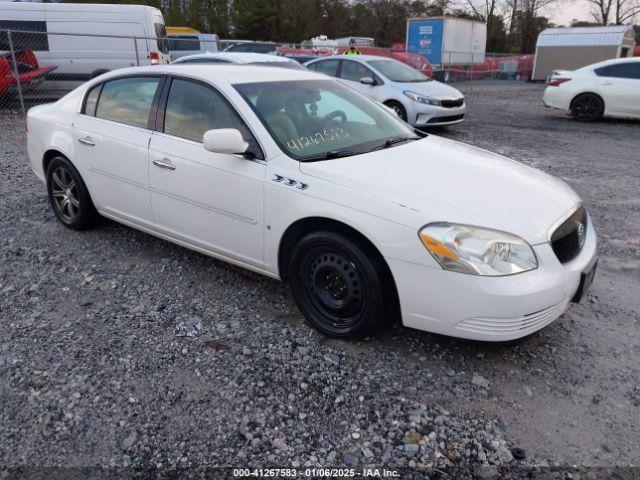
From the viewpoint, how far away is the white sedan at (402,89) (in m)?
10.6

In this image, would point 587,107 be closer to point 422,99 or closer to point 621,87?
point 621,87

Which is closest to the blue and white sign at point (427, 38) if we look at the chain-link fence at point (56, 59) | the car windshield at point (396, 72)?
the chain-link fence at point (56, 59)

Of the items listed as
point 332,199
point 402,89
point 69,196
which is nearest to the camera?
point 332,199

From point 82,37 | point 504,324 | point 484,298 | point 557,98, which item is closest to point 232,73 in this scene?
point 484,298

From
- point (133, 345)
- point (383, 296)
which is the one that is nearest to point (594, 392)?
point (383, 296)

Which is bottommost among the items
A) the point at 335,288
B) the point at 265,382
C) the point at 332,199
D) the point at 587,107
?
the point at 265,382

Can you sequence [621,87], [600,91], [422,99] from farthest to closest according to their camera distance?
[600,91], [621,87], [422,99]

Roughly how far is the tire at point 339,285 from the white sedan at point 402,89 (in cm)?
739

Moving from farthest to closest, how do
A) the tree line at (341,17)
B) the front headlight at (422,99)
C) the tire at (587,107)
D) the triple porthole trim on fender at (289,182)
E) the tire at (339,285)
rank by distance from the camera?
the tree line at (341,17) < the tire at (587,107) < the front headlight at (422,99) < the triple porthole trim on fender at (289,182) < the tire at (339,285)

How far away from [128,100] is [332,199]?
225cm

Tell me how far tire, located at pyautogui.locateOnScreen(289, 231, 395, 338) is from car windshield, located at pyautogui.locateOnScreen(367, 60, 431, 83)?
8.62m

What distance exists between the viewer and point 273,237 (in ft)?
11.2

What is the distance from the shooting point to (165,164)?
392 cm

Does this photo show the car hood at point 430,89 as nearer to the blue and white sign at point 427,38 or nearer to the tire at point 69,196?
the tire at point 69,196
